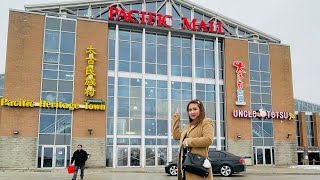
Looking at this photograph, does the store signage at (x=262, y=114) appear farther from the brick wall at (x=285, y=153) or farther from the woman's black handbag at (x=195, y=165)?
the woman's black handbag at (x=195, y=165)

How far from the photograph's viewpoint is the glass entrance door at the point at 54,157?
90.5 feet

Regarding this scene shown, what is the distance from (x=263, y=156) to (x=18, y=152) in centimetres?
2143

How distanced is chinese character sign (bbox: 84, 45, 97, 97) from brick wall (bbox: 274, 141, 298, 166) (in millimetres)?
18058

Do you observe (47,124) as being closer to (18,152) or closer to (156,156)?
(18,152)

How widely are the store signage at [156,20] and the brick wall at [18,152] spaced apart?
12387 mm

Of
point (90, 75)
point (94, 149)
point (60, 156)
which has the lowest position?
point (60, 156)

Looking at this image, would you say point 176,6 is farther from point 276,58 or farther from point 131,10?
point 276,58

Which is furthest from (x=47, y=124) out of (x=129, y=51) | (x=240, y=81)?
(x=240, y=81)

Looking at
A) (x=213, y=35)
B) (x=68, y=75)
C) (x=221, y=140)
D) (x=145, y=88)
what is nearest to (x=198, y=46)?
(x=213, y=35)

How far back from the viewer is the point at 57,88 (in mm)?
28875

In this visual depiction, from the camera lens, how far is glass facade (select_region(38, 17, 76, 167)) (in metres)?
27.8

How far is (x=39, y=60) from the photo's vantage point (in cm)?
2886

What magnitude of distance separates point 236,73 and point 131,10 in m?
11.5

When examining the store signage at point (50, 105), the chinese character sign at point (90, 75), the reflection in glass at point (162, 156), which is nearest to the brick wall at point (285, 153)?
the reflection in glass at point (162, 156)
